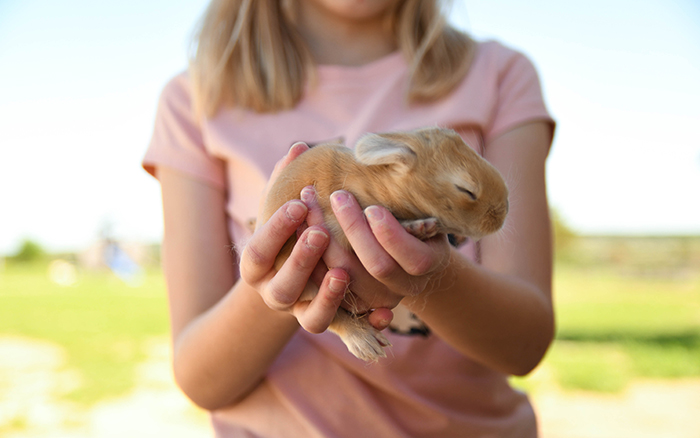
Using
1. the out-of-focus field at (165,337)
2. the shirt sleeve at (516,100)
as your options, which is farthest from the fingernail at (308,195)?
the out-of-focus field at (165,337)

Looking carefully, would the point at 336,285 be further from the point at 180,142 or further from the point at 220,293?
the point at 180,142

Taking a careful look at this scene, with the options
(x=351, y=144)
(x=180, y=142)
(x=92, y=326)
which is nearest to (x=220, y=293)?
(x=180, y=142)

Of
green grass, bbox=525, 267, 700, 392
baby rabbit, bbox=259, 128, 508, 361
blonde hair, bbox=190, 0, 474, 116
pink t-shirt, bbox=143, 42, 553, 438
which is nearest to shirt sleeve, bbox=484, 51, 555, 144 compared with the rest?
pink t-shirt, bbox=143, 42, 553, 438

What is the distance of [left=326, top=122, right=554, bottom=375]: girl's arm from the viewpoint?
1396 millimetres

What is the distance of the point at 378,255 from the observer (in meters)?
1.40

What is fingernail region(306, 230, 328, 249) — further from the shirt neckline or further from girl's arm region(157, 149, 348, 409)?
the shirt neckline

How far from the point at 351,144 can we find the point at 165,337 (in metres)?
9.96

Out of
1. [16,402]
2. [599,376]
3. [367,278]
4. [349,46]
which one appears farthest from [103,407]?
[599,376]

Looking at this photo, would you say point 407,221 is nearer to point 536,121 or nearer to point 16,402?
point 536,121

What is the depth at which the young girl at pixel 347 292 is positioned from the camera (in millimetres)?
2018

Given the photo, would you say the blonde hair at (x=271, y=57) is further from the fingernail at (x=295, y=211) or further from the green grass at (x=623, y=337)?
the green grass at (x=623, y=337)

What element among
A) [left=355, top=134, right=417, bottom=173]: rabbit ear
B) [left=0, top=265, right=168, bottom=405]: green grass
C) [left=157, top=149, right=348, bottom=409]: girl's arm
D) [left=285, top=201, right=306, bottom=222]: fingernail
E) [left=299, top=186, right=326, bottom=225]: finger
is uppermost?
[left=355, top=134, right=417, bottom=173]: rabbit ear

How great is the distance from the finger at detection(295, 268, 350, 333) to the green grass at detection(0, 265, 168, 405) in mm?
7065

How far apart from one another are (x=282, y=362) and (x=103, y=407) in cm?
591
